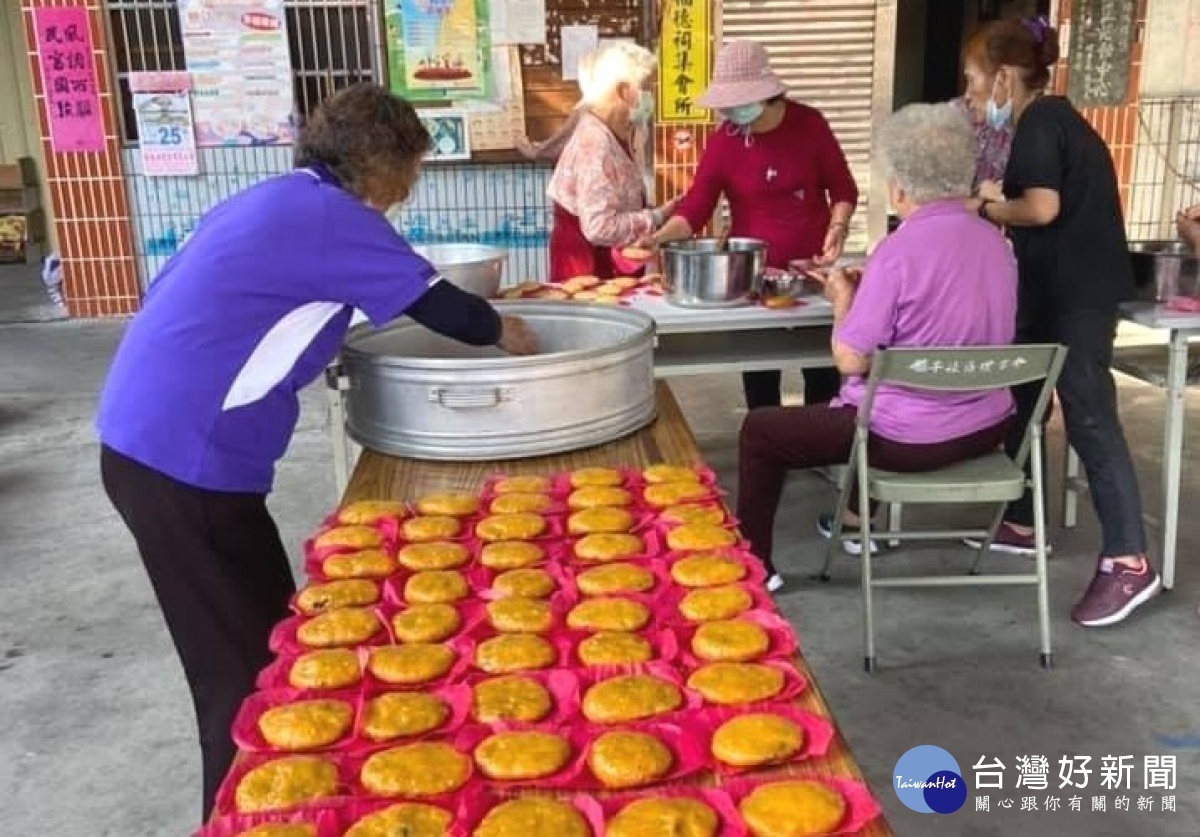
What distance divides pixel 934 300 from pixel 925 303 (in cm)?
2

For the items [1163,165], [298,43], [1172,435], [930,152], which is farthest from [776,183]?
[1163,165]

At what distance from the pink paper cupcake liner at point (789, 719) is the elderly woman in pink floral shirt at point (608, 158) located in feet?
7.71

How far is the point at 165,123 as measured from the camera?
6.25 meters

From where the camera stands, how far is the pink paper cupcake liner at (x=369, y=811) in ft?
3.46

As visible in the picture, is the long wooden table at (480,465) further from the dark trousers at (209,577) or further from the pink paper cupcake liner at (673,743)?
the pink paper cupcake liner at (673,743)

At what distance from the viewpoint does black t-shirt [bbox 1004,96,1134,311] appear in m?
2.82

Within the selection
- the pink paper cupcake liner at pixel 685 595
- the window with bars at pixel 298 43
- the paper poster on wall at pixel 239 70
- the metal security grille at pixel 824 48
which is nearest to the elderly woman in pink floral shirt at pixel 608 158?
the pink paper cupcake liner at pixel 685 595

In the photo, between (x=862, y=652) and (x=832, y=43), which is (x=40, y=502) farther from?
(x=832, y=43)

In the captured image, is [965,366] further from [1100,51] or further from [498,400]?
[1100,51]

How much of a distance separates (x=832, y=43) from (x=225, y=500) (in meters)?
5.46

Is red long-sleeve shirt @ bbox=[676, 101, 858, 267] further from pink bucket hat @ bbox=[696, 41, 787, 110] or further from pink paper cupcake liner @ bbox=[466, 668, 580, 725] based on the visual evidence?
pink paper cupcake liner @ bbox=[466, 668, 580, 725]

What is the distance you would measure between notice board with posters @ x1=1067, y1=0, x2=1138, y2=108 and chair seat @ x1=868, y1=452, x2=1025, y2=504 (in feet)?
15.3

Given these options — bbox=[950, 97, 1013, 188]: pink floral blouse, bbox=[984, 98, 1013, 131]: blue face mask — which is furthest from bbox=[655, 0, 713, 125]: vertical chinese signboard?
bbox=[984, 98, 1013, 131]: blue face mask

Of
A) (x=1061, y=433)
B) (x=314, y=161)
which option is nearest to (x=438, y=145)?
(x=1061, y=433)
